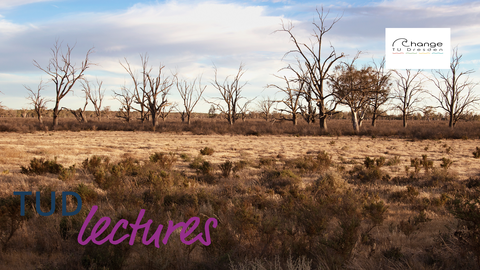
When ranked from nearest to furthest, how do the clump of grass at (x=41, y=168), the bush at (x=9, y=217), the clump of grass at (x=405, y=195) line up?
the bush at (x=9, y=217)
the clump of grass at (x=405, y=195)
the clump of grass at (x=41, y=168)

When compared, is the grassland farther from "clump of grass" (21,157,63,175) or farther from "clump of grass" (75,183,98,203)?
"clump of grass" (21,157,63,175)

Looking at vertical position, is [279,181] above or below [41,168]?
below

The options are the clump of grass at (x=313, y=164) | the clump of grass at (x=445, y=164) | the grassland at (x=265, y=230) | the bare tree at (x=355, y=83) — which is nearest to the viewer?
the grassland at (x=265, y=230)

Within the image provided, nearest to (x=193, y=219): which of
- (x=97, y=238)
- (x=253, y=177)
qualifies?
(x=97, y=238)

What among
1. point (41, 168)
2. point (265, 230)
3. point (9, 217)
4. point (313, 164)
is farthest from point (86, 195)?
point (313, 164)

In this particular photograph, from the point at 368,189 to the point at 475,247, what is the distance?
432cm

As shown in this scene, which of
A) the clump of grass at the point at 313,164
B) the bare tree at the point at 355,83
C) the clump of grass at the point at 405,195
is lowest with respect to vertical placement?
the clump of grass at the point at 405,195

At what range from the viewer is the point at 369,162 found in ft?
35.3

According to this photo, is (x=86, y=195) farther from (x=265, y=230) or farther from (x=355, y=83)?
(x=355, y=83)

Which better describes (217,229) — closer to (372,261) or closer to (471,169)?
(372,261)

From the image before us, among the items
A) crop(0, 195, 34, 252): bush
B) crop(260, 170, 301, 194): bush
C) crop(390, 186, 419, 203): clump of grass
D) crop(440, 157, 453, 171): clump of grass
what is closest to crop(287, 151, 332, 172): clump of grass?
crop(260, 170, 301, 194): bush

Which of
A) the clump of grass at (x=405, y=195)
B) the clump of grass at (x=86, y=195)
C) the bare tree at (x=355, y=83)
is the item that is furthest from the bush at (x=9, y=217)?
the bare tree at (x=355, y=83)

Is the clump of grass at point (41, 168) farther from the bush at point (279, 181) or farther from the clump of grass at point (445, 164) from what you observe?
the clump of grass at point (445, 164)

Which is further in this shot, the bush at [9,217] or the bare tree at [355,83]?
the bare tree at [355,83]
